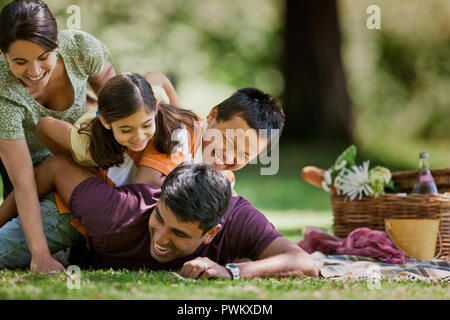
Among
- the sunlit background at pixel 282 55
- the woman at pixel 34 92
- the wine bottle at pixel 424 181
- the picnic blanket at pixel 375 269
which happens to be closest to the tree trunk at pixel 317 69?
the sunlit background at pixel 282 55

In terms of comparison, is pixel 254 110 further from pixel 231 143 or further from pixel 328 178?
pixel 328 178

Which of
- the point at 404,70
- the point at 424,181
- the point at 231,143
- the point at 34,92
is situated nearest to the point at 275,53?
the point at 404,70

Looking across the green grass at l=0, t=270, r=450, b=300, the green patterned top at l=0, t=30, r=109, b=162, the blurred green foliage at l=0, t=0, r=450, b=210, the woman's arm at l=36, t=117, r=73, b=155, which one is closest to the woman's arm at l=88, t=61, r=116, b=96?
the green patterned top at l=0, t=30, r=109, b=162

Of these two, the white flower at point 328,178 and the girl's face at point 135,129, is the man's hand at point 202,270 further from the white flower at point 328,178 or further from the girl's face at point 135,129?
the white flower at point 328,178

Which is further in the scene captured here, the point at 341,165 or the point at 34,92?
the point at 341,165

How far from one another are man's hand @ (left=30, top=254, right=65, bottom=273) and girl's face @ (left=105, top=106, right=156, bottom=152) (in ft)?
2.64

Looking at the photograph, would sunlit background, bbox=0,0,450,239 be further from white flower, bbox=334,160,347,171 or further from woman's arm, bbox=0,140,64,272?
woman's arm, bbox=0,140,64,272

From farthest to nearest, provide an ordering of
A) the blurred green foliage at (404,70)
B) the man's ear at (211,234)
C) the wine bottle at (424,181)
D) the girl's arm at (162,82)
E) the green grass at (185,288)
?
1. the blurred green foliage at (404,70)
2. the wine bottle at (424,181)
3. the girl's arm at (162,82)
4. the man's ear at (211,234)
5. the green grass at (185,288)

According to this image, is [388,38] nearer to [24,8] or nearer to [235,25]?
[235,25]

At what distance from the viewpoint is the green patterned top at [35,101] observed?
3797 mm

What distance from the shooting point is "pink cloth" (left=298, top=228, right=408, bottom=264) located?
14.9ft

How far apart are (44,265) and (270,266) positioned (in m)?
1.28

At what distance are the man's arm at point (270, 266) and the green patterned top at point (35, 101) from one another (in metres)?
1.51

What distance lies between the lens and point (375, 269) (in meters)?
3.91
